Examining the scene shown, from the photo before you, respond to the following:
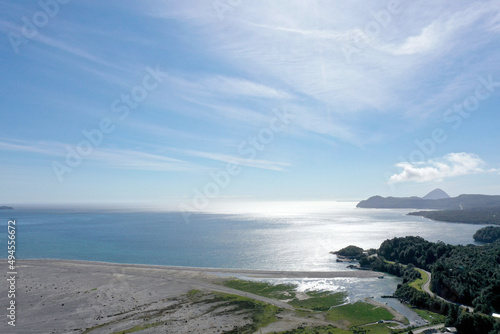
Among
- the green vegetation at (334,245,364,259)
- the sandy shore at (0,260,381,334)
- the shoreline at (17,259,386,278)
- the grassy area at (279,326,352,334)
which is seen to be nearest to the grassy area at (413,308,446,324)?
the grassy area at (279,326,352,334)

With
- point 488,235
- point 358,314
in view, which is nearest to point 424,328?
point 358,314

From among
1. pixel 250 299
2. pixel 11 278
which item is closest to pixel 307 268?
pixel 250 299

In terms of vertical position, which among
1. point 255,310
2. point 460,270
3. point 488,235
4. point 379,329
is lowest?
point 379,329

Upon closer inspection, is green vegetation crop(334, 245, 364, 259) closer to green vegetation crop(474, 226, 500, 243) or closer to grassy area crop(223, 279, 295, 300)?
grassy area crop(223, 279, 295, 300)

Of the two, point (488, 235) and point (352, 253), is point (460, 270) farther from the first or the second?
point (488, 235)

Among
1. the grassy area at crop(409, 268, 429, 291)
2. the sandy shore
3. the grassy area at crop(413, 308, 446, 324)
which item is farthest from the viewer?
the grassy area at crop(409, 268, 429, 291)

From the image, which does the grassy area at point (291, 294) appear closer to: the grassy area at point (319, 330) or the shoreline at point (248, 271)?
the grassy area at point (319, 330)
